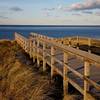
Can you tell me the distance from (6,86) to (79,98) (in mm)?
3571

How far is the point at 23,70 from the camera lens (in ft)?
39.9

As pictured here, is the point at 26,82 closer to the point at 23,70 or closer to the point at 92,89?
the point at 23,70

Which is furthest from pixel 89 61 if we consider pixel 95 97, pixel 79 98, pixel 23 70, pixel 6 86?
pixel 23 70

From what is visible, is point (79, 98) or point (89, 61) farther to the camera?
point (79, 98)

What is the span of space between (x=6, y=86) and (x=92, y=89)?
3.97 m

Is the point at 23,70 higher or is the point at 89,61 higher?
the point at 89,61

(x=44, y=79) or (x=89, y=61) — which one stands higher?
(x=89, y=61)

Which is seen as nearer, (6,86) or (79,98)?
(79,98)

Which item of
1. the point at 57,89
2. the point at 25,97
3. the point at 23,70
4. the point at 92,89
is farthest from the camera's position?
the point at 23,70

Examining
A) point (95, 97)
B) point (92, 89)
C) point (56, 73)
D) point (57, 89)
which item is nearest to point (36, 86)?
point (57, 89)

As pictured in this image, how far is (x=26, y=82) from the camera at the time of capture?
1016 centimetres

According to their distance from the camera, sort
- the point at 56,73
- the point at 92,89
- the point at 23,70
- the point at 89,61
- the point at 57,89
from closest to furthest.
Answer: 1. the point at 89,61
2. the point at 92,89
3. the point at 57,89
4. the point at 56,73
5. the point at 23,70

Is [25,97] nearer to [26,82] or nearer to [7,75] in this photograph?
[26,82]

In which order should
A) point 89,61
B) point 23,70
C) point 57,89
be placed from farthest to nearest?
point 23,70
point 57,89
point 89,61
